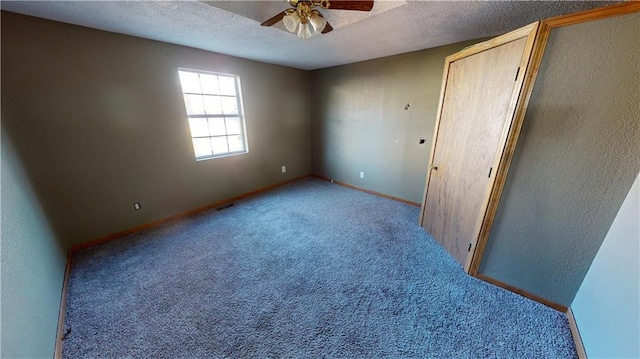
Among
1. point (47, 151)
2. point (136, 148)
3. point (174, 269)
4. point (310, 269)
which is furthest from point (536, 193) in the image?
point (47, 151)

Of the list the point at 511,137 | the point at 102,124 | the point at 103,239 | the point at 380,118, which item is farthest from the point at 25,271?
the point at 380,118

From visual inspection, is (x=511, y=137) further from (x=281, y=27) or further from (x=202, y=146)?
(x=202, y=146)

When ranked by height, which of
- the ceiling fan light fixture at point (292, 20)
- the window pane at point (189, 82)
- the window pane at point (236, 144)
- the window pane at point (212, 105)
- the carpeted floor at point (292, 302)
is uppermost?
the ceiling fan light fixture at point (292, 20)

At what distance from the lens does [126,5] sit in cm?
162

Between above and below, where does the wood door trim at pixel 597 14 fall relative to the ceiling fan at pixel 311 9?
below

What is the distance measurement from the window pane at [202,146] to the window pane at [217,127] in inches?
6.5

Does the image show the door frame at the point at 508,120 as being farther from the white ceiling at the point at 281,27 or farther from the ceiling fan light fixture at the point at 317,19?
the ceiling fan light fixture at the point at 317,19

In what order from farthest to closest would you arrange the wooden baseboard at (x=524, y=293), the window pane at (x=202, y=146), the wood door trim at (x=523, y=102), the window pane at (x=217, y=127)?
the window pane at (x=217, y=127) < the window pane at (x=202, y=146) < the wooden baseboard at (x=524, y=293) < the wood door trim at (x=523, y=102)

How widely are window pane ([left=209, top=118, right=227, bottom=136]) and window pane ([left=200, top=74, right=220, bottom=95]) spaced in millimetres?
395

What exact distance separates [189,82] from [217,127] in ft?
2.25

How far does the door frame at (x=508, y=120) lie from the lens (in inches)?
52.0

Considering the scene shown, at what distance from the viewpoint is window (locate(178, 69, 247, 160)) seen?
2938 millimetres

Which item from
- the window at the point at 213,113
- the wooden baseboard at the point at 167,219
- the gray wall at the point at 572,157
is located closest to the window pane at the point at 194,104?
the window at the point at 213,113

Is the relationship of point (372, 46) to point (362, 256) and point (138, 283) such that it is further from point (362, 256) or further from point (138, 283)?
point (138, 283)
